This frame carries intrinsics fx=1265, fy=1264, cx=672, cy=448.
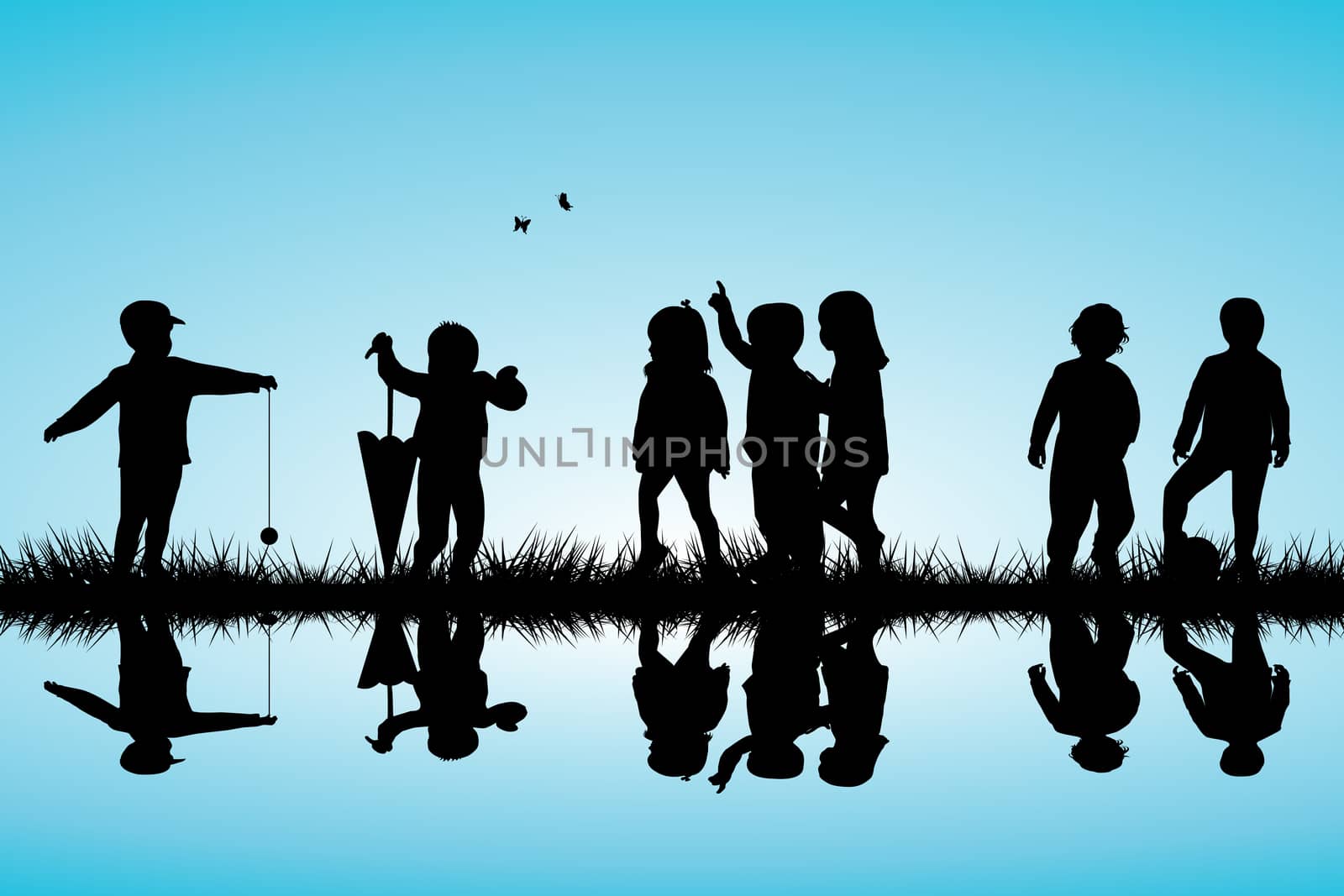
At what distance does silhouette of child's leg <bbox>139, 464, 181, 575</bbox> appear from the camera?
7867 millimetres

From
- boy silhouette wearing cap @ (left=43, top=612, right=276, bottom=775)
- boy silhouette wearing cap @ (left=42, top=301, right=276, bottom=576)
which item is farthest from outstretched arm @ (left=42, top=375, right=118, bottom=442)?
boy silhouette wearing cap @ (left=43, top=612, right=276, bottom=775)

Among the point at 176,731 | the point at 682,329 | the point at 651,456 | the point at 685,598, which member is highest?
the point at 682,329

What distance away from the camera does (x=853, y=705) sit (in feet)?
14.1

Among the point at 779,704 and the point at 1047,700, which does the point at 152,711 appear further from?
the point at 1047,700

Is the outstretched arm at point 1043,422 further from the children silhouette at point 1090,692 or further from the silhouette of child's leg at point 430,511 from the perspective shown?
the silhouette of child's leg at point 430,511

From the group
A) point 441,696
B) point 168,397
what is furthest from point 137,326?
point 441,696

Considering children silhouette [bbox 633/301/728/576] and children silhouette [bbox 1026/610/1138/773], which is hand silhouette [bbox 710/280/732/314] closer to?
children silhouette [bbox 633/301/728/576]

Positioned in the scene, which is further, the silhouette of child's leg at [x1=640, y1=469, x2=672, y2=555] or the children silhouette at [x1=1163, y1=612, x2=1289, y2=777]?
the silhouette of child's leg at [x1=640, y1=469, x2=672, y2=555]

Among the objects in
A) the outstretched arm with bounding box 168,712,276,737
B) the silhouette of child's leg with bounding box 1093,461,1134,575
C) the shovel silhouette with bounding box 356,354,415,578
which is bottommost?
the outstretched arm with bounding box 168,712,276,737

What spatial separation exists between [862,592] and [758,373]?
1.52 m

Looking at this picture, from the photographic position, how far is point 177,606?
25.5 feet

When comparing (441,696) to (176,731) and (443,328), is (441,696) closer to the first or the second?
(176,731)

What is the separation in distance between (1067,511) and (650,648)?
3.31 meters

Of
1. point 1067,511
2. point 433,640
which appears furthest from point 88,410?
point 1067,511
